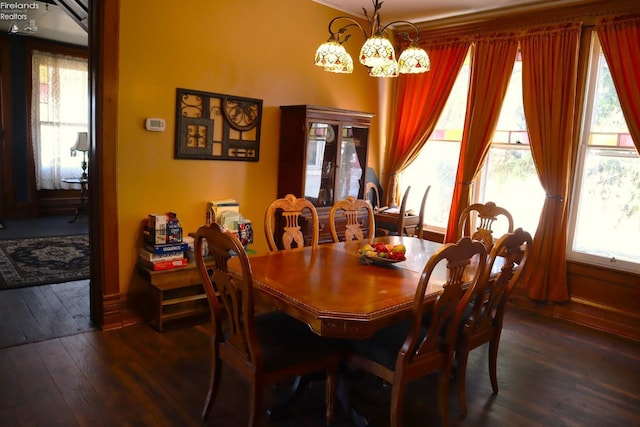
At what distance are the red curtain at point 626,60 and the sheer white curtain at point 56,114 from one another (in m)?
6.76

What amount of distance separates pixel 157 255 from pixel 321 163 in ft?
5.47

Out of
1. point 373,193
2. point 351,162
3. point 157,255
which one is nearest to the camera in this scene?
point 157,255

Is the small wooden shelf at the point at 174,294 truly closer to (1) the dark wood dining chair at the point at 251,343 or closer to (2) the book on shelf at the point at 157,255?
(2) the book on shelf at the point at 157,255

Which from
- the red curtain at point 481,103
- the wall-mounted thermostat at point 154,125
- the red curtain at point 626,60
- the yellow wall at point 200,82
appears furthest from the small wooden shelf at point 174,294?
the red curtain at point 626,60

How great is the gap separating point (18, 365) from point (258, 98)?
101 inches

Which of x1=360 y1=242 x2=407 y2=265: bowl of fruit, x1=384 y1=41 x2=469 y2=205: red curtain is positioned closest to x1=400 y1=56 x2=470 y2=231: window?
x1=384 y1=41 x2=469 y2=205: red curtain

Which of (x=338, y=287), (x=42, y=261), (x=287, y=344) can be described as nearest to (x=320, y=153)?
(x=338, y=287)

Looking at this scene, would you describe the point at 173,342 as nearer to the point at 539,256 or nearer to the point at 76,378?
the point at 76,378

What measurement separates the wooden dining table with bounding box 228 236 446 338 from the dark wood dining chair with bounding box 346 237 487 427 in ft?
0.36

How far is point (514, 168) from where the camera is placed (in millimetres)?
4359

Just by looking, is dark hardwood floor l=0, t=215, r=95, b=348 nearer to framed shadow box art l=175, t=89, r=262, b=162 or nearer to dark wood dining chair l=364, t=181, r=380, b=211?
framed shadow box art l=175, t=89, r=262, b=162

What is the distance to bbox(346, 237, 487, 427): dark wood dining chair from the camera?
192 cm

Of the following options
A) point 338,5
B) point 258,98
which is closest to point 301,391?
point 258,98

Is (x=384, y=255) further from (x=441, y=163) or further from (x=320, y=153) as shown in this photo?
(x=441, y=163)
